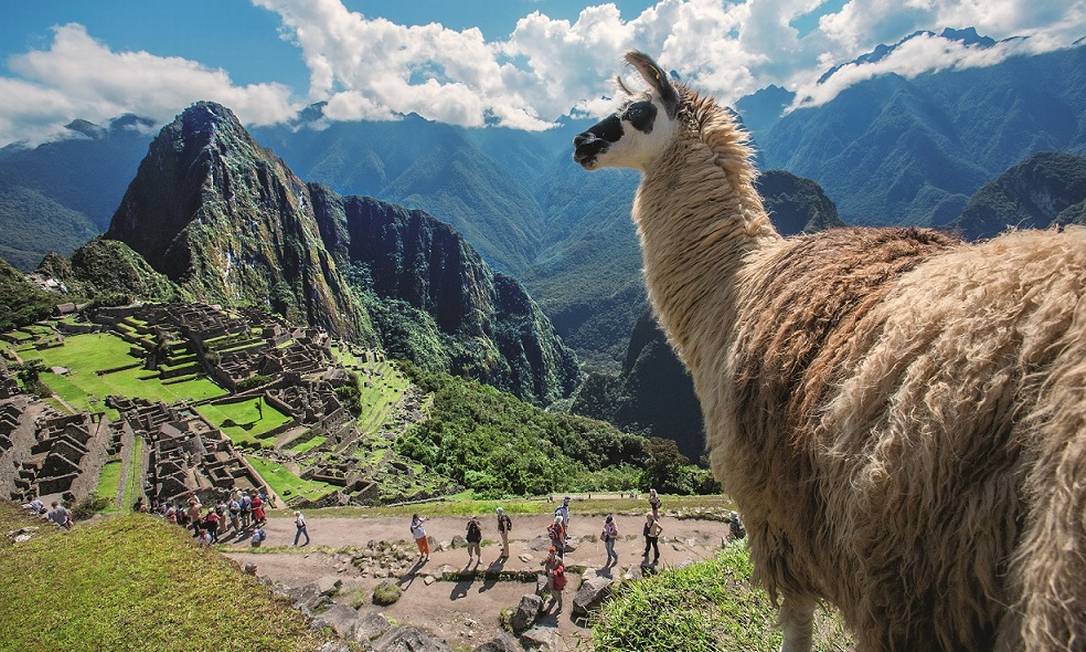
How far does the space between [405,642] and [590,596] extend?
314 centimetres

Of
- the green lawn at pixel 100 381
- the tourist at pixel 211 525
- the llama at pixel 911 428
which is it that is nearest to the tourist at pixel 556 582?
the llama at pixel 911 428

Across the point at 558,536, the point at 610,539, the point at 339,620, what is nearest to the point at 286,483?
the point at 558,536

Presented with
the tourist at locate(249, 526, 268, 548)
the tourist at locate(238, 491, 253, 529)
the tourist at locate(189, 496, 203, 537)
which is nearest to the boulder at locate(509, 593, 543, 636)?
the tourist at locate(249, 526, 268, 548)

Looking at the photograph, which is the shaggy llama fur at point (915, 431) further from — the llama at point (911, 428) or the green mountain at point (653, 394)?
the green mountain at point (653, 394)

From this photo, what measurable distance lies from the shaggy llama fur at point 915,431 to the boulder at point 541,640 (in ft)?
16.0

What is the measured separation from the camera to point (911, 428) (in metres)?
1.66

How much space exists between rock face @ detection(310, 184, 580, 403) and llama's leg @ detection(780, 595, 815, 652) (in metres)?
130

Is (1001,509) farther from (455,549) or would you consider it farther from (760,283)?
(455,549)

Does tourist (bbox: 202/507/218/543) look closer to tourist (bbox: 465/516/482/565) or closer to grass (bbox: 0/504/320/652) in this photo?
grass (bbox: 0/504/320/652)

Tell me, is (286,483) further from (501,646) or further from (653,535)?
(501,646)

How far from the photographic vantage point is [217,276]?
10388 centimetres

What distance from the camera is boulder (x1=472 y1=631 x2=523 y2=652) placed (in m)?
6.66

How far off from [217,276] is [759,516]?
394 ft

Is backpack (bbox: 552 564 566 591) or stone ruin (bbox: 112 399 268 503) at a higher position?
backpack (bbox: 552 564 566 591)
